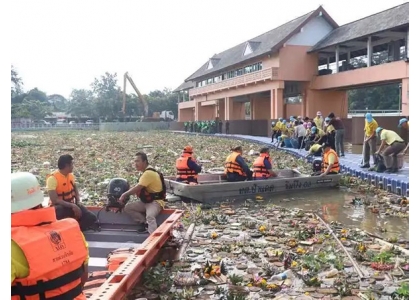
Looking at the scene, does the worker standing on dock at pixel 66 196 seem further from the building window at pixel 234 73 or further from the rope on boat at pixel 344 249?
the building window at pixel 234 73

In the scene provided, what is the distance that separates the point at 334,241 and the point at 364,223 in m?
1.95

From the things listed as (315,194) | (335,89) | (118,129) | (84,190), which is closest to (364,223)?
(315,194)

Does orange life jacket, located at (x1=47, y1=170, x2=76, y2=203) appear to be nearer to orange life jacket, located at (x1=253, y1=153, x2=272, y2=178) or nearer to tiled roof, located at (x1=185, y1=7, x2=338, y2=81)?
orange life jacket, located at (x1=253, y1=153, x2=272, y2=178)

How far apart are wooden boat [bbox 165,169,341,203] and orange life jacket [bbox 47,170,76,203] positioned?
3661mm

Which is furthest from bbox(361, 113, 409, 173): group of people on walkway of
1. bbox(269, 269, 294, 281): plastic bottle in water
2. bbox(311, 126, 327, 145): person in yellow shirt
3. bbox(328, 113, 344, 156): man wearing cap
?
bbox(269, 269, 294, 281): plastic bottle in water

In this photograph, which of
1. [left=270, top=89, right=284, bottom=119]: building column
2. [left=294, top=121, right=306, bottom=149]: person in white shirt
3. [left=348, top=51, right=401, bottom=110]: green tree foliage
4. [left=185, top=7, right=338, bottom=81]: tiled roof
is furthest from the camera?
[left=348, top=51, right=401, bottom=110]: green tree foliage

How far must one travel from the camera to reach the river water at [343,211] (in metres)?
8.52

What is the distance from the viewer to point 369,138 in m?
14.4

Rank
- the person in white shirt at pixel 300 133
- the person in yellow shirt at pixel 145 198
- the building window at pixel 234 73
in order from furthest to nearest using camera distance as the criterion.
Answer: the building window at pixel 234 73 < the person in white shirt at pixel 300 133 < the person in yellow shirt at pixel 145 198

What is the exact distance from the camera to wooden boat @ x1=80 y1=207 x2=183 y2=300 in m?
4.30

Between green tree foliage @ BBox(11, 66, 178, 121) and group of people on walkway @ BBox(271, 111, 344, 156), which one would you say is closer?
group of people on walkway @ BBox(271, 111, 344, 156)

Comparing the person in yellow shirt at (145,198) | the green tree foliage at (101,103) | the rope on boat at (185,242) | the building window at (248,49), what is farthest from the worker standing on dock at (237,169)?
the green tree foliage at (101,103)

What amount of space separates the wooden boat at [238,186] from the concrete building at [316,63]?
42.2 ft

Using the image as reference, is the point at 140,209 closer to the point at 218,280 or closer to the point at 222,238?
the point at 222,238
